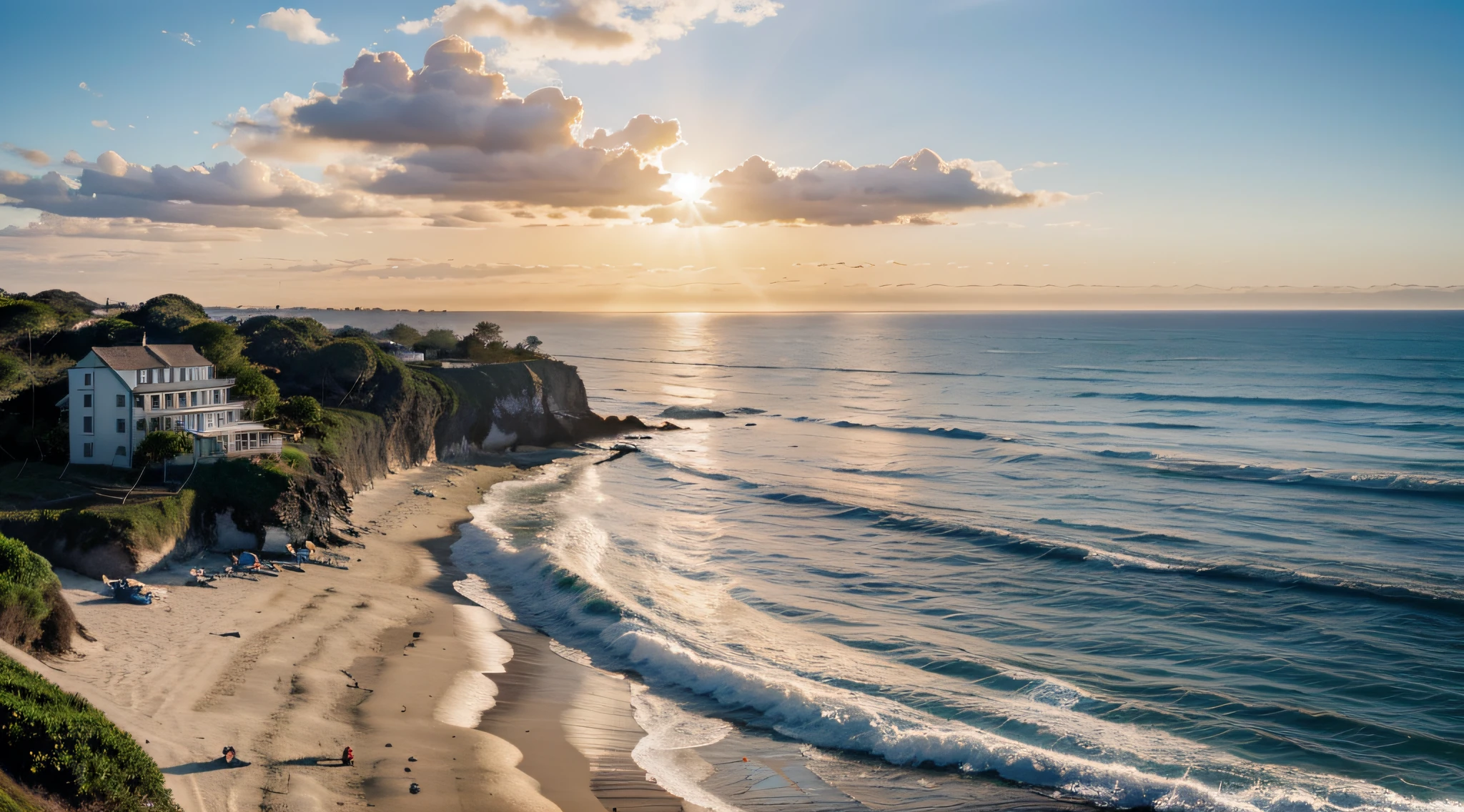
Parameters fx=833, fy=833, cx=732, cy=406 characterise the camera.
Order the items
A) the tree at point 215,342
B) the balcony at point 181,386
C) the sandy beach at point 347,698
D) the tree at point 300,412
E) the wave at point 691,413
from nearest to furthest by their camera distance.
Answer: the sandy beach at point 347,698 < the balcony at point 181,386 < the tree at point 300,412 < the tree at point 215,342 < the wave at point 691,413

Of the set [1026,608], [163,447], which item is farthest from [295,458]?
[1026,608]

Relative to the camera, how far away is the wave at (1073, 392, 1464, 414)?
82.2 metres

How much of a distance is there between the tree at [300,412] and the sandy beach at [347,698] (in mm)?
15905

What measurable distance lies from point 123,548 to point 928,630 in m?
29.1

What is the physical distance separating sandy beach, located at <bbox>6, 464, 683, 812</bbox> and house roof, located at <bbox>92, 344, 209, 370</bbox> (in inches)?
462

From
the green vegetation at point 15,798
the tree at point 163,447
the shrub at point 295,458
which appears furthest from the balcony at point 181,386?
the green vegetation at point 15,798

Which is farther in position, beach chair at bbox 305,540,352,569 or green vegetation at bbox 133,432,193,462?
green vegetation at bbox 133,432,193,462

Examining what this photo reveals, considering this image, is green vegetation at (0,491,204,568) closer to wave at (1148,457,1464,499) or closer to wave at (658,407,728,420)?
wave at (1148,457,1464,499)

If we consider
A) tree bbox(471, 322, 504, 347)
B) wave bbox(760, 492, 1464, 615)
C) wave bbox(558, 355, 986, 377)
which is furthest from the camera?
wave bbox(558, 355, 986, 377)

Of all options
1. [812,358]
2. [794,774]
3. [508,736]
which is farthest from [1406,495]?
[812,358]

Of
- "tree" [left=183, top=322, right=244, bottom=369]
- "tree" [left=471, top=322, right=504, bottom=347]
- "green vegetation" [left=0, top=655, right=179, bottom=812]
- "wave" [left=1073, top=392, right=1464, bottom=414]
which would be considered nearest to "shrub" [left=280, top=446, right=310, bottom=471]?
"tree" [left=183, top=322, right=244, bottom=369]

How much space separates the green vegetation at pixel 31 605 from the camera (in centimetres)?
2066

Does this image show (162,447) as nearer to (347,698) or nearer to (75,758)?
(347,698)

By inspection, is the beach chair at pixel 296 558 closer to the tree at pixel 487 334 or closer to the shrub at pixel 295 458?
the shrub at pixel 295 458
